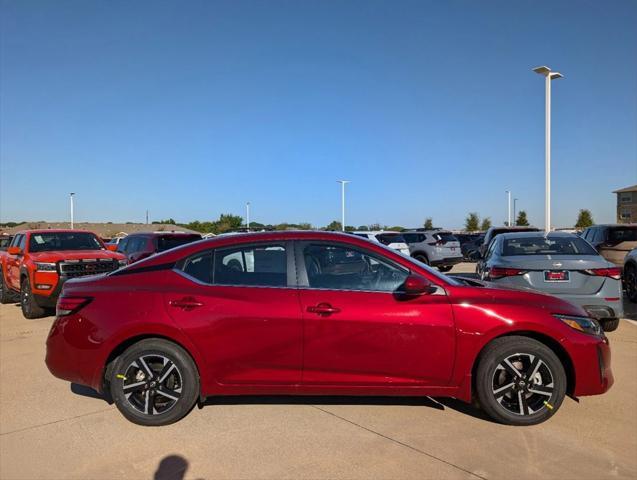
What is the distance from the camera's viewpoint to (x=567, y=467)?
132 inches

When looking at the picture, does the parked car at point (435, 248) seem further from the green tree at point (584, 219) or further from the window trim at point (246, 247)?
the green tree at point (584, 219)

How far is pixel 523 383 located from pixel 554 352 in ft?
1.25

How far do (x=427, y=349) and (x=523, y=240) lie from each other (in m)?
4.72

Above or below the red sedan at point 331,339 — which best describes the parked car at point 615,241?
above

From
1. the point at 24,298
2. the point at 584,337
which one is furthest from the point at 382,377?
the point at 24,298

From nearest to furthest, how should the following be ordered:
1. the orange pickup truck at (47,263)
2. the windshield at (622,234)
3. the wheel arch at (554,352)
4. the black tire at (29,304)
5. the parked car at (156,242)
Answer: the wheel arch at (554,352) < the orange pickup truck at (47,263) < the black tire at (29,304) < the windshield at (622,234) < the parked car at (156,242)

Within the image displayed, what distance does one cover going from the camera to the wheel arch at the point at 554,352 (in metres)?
3.98

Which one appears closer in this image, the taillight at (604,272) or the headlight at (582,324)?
the headlight at (582,324)

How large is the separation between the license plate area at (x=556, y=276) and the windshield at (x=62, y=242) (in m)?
8.66

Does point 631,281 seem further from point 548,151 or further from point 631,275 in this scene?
point 548,151

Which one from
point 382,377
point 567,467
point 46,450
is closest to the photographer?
point 567,467

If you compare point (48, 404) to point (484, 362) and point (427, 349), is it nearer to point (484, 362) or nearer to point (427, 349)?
point (427, 349)

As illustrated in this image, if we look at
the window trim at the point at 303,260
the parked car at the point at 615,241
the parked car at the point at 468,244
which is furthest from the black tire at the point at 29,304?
the parked car at the point at 615,241

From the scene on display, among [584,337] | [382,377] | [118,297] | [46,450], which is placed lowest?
[46,450]
